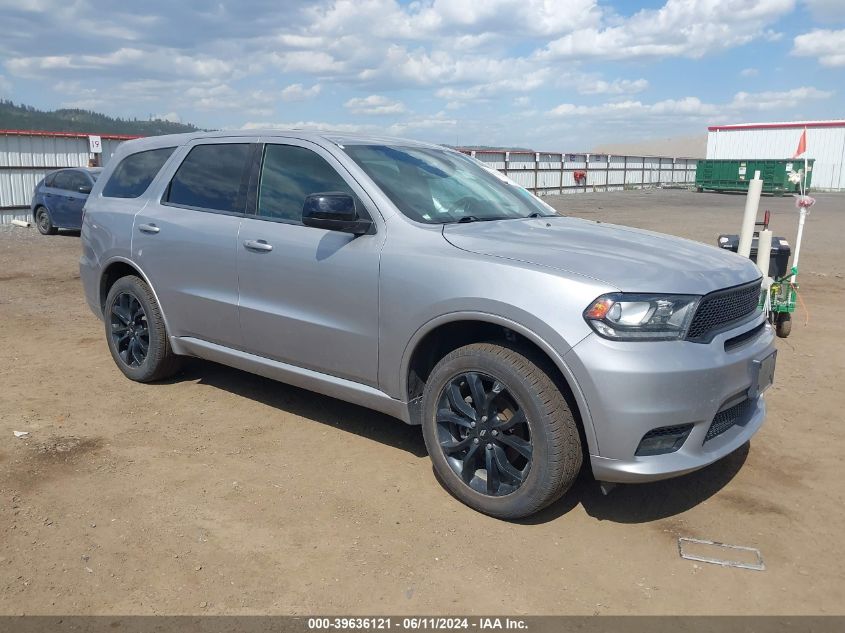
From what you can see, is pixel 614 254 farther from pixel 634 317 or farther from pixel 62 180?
pixel 62 180

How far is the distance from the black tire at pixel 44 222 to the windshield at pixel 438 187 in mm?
14090

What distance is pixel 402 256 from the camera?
3.72 meters

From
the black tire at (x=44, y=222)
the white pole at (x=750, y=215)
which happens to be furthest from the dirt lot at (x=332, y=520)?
the black tire at (x=44, y=222)

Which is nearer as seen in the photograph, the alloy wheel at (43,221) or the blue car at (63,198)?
the blue car at (63,198)

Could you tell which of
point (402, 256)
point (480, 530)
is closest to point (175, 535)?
point (480, 530)

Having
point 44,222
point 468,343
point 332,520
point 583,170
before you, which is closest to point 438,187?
point 468,343

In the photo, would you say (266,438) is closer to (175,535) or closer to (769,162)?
(175,535)

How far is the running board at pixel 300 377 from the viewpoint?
155 inches

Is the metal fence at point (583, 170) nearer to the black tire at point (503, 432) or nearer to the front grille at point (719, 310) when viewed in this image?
the front grille at point (719, 310)

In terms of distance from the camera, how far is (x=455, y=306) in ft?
11.4

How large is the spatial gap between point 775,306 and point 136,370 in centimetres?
574

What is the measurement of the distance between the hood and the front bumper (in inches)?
10.9
